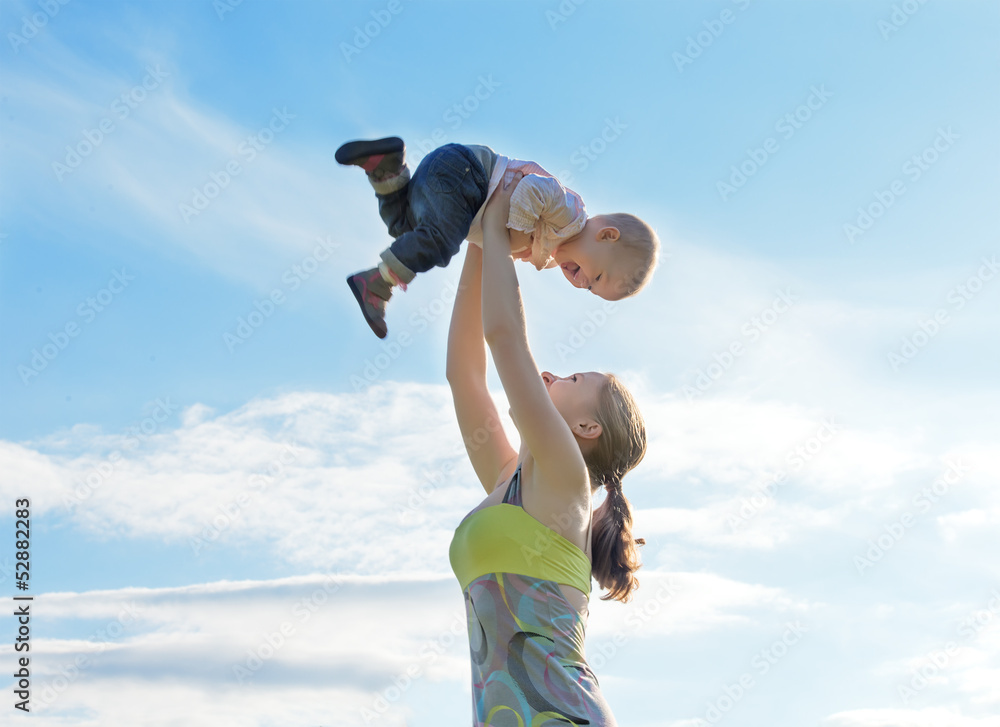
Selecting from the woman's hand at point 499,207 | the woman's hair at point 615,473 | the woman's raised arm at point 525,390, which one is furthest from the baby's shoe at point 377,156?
the woman's hair at point 615,473

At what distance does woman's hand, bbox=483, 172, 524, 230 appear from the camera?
2.96m

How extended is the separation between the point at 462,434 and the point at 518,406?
788 mm

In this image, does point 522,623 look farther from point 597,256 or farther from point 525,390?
point 597,256

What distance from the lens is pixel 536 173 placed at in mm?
3109

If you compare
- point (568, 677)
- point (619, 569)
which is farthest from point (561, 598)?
point (619, 569)

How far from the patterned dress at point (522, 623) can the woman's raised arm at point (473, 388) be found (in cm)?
55

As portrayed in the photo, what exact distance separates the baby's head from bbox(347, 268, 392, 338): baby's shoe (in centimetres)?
73

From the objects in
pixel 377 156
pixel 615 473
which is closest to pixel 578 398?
pixel 615 473

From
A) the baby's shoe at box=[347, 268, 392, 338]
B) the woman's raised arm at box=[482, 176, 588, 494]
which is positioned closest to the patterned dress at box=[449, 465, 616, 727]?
the woman's raised arm at box=[482, 176, 588, 494]

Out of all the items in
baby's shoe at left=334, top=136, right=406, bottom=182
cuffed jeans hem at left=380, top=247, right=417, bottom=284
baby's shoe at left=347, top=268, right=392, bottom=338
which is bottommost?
baby's shoe at left=347, top=268, right=392, bottom=338

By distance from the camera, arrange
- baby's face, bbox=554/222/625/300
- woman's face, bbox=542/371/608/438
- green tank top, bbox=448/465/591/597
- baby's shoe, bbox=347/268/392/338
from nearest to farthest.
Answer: green tank top, bbox=448/465/591/597 < baby's shoe, bbox=347/268/392/338 < woman's face, bbox=542/371/608/438 < baby's face, bbox=554/222/625/300

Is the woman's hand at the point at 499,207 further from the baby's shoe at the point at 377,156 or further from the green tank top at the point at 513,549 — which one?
the green tank top at the point at 513,549

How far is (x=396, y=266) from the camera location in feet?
9.43

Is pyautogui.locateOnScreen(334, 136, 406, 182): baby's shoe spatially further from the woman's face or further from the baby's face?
the woman's face
